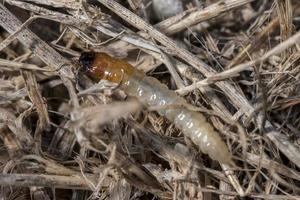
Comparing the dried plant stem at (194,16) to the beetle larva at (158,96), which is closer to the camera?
the beetle larva at (158,96)

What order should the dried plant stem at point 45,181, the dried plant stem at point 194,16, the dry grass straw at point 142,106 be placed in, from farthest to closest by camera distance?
the dried plant stem at point 194,16, the dry grass straw at point 142,106, the dried plant stem at point 45,181

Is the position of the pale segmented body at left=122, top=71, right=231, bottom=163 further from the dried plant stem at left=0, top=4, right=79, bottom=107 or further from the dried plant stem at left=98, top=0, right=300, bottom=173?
the dried plant stem at left=0, top=4, right=79, bottom=107

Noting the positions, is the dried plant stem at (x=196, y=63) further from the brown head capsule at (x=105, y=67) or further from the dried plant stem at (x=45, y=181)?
the dried plant stem at (x=45, y=181)

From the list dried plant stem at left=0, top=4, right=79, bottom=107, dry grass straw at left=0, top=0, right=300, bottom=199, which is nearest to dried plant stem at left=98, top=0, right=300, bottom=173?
dry grass straw at left=0, top=0, right=300, bottom=199

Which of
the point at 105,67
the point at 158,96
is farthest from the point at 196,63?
the point at 105,67

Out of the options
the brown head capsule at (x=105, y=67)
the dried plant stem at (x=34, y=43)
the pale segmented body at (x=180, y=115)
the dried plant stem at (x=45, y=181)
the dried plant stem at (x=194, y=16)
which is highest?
the dried plant stem at (x=194, y=16)

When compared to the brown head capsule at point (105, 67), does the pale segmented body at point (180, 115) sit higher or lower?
lower

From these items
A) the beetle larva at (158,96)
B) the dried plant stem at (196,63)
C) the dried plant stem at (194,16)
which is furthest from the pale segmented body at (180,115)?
the dried plant stem at (194,16)
